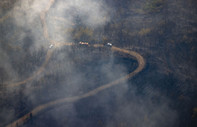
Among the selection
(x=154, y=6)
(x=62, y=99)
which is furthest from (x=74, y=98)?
(x=154, y=6)

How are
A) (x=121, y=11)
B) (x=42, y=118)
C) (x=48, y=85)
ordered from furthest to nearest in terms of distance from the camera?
(x=121, y=11), (x=48, y=85), (x=42, y=118)

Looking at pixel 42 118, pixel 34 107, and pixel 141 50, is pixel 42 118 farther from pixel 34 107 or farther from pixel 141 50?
pixel 141 50

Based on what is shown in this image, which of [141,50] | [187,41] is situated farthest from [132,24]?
[187,41]

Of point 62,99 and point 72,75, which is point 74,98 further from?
point 72,75

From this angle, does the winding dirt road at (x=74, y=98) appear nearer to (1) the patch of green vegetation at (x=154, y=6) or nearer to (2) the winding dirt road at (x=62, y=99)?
(2) the winding dirt road at (x=62, y=99)

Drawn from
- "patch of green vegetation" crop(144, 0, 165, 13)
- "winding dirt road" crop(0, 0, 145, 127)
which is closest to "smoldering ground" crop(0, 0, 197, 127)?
"winding dirt road" crop(0, 0, 145, 127)

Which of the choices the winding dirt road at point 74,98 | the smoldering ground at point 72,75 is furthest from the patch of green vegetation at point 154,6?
the winding dirt road at point 74,98
